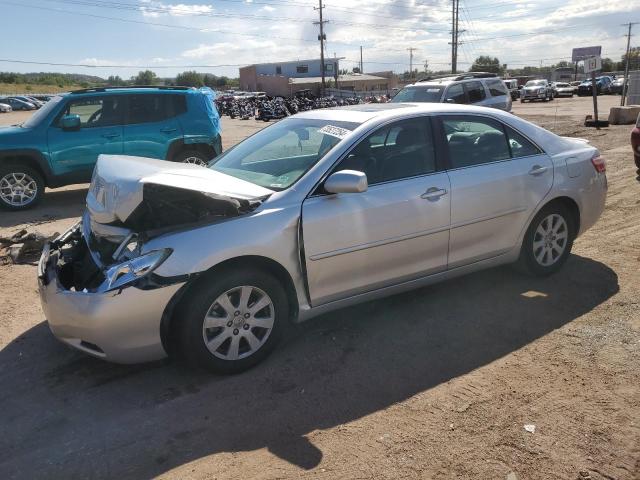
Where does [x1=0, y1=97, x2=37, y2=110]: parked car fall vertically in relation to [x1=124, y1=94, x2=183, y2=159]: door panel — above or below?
above

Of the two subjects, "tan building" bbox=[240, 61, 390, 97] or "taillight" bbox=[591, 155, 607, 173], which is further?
"tan building" bbox=[240, 61, 390, 97]

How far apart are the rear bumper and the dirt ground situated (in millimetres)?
291

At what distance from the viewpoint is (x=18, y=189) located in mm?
8680

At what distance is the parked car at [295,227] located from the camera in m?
3.27

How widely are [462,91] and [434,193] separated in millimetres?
10704

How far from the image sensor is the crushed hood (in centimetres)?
337

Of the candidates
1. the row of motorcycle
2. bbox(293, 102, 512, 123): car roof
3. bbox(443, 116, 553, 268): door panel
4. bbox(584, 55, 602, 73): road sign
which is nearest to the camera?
bbox(293, 102, 512, 123): car roof

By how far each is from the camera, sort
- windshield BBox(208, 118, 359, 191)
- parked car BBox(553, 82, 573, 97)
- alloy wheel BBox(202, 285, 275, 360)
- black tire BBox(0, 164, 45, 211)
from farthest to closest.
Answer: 1. parked car BBox(553, 82, 573, 97)
2. black tire BBox(0, 164, 45, 211)
3. windshield BBox(208, 118, 359, 191)
4. alloy wheel BBox(202, 285, 275, 360)

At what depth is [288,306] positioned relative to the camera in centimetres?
366

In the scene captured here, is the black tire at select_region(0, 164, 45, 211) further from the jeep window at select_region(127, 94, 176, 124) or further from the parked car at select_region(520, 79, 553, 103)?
the parked car at select_region(520, 79, 553, 103)

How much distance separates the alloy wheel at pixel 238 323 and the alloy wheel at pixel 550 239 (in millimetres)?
2595

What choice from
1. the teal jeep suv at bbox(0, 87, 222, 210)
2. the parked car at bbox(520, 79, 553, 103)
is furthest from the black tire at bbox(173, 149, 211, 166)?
the parked car at bbox(520, 79, 553, 103)

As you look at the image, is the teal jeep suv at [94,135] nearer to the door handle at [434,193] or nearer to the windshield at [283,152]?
the windshield at [283,152]

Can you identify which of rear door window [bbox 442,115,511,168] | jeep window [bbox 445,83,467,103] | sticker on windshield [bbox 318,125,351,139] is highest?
jeep window [bbox 445,83,467,103]
